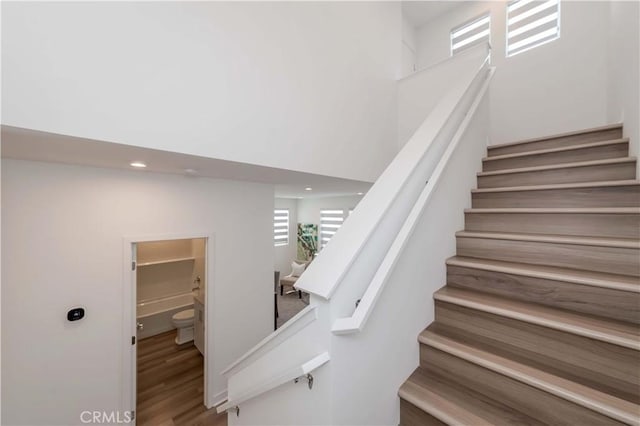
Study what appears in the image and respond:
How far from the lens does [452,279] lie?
4.95 ft

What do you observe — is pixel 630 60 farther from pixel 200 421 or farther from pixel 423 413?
pixel 200 421

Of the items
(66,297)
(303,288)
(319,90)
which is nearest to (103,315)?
(66,297)

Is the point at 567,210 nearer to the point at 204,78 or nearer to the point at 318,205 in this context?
the point at 204,78

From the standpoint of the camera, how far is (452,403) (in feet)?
3.40

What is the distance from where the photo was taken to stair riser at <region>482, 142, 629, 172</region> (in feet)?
5.65

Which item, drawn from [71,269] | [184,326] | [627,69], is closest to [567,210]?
[627,69]

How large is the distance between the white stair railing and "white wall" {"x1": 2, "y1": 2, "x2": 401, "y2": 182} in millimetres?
1158

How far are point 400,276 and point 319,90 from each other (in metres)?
1.96

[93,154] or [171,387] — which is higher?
Result: [93,154]

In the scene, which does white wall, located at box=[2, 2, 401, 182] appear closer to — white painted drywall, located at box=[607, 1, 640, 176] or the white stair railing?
the white stair railing

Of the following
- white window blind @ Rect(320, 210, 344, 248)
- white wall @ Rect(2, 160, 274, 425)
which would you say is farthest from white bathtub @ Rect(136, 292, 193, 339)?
white window blind @ Rect(320, 210, 344, 248)

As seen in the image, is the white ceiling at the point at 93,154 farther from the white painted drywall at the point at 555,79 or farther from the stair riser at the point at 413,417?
the white painted drywall at the point at 555,79

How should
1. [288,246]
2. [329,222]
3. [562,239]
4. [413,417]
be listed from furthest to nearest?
[288,246] → [329,222] → [562,239] → [413,417]

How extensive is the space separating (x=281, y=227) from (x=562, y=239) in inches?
253
